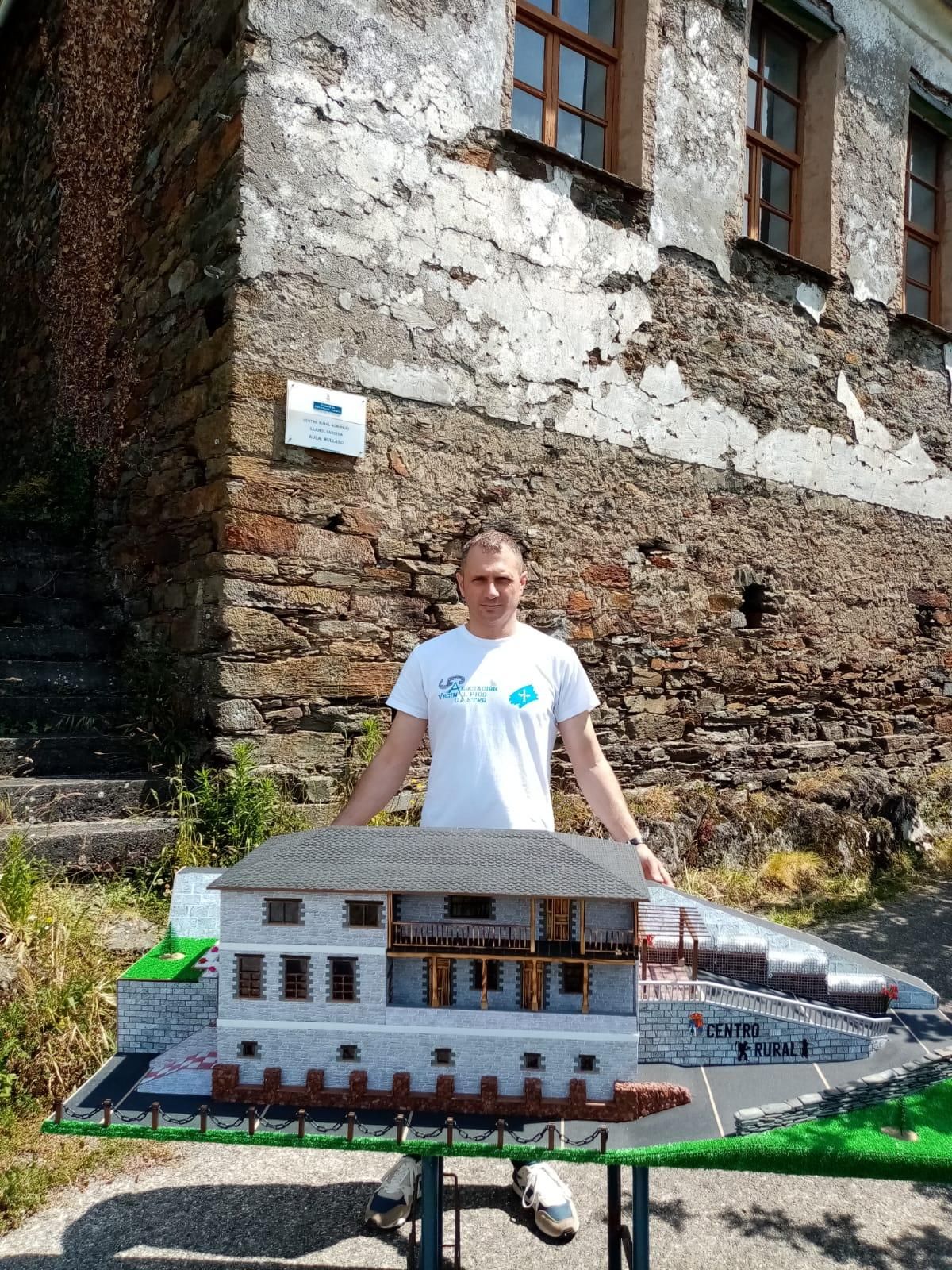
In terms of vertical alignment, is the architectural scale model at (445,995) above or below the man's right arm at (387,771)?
below

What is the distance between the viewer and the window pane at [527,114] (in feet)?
17.4

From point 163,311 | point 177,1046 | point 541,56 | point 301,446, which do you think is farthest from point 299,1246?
point 541,56

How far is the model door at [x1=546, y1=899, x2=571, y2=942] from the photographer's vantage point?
1.57 meters

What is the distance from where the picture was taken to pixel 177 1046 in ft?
5.58

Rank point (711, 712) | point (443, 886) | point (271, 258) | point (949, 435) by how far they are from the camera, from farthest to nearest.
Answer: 1. point (949, 435)
2. point (711, 712)
3. point (271, 258)
4. point (443, 886)

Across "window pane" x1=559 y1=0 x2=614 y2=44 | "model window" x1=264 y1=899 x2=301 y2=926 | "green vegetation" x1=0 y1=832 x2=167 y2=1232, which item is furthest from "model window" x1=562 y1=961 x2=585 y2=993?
"window pane" x1=559 y1=0 x2=614 y2=44

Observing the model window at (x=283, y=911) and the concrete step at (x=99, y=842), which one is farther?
the concrete step at (x=99, y=842)

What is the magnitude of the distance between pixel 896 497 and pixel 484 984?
6637 millimetres

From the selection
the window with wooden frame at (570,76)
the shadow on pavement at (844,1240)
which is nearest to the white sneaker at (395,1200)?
the shadow on pavement at (844,1240)

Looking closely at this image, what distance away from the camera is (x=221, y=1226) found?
2.43m

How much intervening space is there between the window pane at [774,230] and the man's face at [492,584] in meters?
5.41

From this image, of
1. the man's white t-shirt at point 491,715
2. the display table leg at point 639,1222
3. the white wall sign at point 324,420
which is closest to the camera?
the display table leg at point 639,1222

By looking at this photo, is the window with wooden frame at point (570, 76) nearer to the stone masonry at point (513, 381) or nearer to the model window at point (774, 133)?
the stone masonry at point (513, 381)

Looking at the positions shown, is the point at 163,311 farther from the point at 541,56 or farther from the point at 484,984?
the point at 484,984
